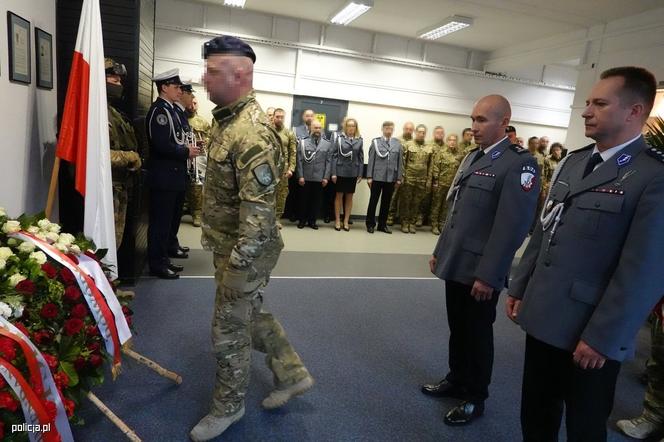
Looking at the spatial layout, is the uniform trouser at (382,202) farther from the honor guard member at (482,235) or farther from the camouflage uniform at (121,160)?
the honor guard member at (482,235)

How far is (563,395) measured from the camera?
153cm

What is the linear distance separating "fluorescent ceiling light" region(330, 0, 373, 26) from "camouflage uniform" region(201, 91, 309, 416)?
438 centimetres

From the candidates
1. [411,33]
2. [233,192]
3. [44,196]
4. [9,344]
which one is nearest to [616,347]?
[233,192]

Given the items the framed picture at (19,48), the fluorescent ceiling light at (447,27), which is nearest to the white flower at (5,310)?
the framed picture at (19,48)

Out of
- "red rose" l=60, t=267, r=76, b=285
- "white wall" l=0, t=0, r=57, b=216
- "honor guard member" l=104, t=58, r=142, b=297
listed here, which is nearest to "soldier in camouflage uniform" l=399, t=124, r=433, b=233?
"honor guard member" l=104, t=58, r=142, b=297

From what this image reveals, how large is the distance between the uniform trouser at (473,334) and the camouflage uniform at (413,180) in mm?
4967

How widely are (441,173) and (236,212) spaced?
600 centimetres

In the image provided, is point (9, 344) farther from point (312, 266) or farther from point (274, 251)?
point (312, 266)

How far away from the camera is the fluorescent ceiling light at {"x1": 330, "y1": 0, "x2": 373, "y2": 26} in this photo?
542 centimetres

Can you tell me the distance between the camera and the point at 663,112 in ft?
14.3

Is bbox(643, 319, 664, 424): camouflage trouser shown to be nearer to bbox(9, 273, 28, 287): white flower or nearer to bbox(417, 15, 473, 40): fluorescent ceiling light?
bbox(9, 273, 28, 287): white flower

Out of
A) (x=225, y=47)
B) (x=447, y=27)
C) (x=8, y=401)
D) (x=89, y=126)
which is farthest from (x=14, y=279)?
(x=447, y=27)

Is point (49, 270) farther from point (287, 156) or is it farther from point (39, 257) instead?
point (287, 156)

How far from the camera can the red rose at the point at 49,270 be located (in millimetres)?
1537
